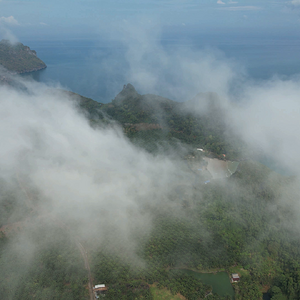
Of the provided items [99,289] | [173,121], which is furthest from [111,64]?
[99,289]

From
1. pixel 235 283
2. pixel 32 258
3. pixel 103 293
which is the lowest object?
pixel 235 283

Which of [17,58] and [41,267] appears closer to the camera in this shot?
[41,267]

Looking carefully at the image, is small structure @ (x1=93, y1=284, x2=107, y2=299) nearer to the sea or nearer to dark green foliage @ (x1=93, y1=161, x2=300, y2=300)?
dark green foliage @ (x1=93, y1=161, x2=300, y2=300)

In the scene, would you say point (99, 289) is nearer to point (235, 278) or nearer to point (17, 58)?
point (235, 278)

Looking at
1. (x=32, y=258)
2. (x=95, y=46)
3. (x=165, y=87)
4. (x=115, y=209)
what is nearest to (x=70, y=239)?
(x=32, y=258)

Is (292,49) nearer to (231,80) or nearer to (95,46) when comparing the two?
(231,80)

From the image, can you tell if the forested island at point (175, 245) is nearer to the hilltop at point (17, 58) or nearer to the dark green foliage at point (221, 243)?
the dark green foliage at point (221, 243)
